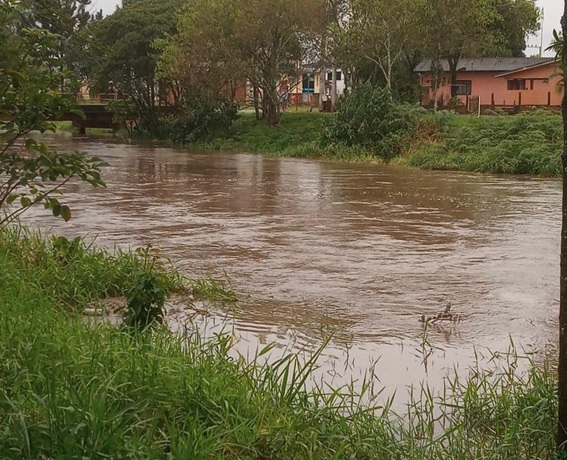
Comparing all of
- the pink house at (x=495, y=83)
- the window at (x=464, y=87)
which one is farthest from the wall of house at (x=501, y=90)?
the window at (x=464, y=87)

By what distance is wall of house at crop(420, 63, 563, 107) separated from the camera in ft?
138

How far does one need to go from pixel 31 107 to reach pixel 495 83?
147 feet

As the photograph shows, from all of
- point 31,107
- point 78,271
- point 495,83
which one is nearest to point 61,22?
point 31,107

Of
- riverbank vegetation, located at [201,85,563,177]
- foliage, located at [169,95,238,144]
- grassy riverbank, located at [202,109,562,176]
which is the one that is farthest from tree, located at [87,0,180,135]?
grassy riverbank, located at [202,109,562,176]

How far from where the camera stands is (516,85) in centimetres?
4416

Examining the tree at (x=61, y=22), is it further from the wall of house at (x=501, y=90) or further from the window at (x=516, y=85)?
the window at (x=516, y=85)

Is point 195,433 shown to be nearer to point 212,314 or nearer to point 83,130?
point 212,314

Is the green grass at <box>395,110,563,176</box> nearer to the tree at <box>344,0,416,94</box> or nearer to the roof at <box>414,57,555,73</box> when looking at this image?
the tree at <box>344,0,416,94</box>

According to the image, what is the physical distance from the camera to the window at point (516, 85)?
43719 millimetres

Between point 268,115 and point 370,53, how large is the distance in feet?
19.1

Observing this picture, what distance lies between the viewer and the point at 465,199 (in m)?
18.1

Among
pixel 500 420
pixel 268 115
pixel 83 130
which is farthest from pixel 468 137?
pixel 83 130

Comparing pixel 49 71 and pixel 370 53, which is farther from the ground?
pixel 370 53

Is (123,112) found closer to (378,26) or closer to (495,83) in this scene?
(378,26)
